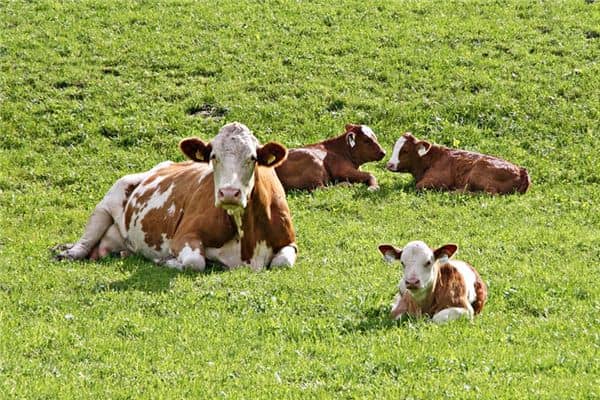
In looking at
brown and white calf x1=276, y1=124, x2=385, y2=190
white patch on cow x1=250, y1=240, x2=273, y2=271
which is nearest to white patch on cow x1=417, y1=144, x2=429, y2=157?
brown and white calf x1=276, y1=124, x2=385, y2=190

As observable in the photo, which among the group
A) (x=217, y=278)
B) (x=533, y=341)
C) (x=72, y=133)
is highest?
(x=533, y=341)

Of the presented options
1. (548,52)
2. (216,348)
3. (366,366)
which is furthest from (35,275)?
(548,52)

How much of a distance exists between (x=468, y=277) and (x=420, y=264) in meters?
1.03

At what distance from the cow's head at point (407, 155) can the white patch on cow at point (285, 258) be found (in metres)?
6.93

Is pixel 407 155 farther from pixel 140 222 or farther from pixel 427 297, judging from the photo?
pixel 427 297

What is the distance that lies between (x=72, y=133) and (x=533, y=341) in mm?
16945

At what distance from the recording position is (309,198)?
21688mm

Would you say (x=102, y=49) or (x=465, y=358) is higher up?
(x=465, y=358)

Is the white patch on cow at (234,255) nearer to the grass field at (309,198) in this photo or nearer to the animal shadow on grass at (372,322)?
the grass field at (309,198)

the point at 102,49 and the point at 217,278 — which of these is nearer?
the point at 217,278

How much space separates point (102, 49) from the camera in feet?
104

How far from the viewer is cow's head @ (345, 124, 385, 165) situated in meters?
23.6

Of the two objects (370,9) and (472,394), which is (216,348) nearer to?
(472,394)

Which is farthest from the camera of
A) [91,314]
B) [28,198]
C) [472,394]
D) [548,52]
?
[548,52]
